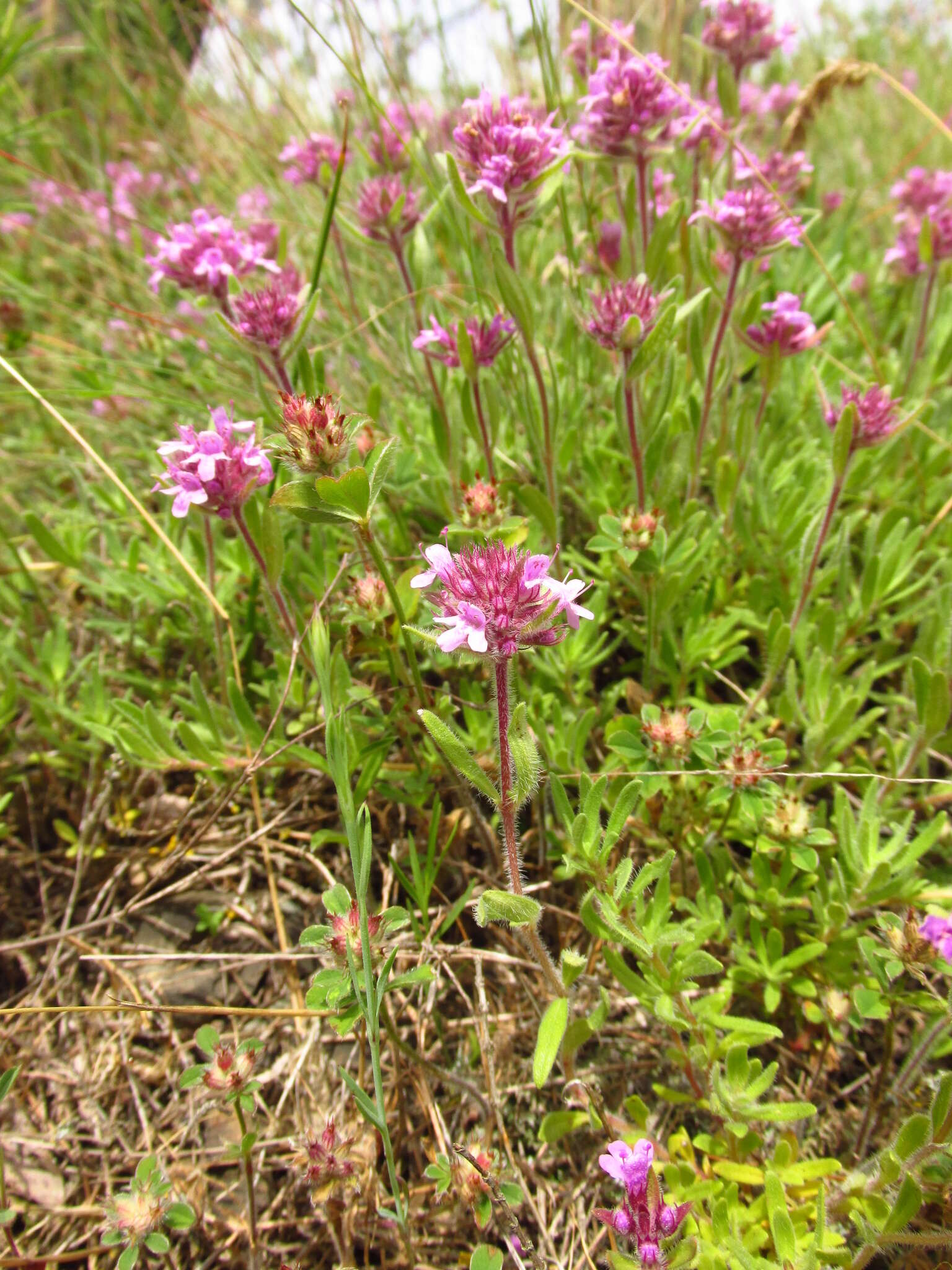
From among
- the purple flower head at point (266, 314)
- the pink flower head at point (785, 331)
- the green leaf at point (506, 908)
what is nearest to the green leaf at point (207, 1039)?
the green leaf at point (506, 908)

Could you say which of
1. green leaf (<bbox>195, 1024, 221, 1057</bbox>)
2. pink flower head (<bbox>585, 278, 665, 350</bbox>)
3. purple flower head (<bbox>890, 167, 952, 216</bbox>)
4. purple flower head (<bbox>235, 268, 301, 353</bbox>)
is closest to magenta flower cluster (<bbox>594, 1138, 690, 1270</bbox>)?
green leaf (<bbox>195, 1024, 221, 1057</bbox>)

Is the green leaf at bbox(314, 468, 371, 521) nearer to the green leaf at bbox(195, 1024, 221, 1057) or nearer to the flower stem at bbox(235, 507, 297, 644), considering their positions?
the flower stem at bbox(235, 507, 297, 644)

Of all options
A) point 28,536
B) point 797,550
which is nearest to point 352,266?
point 28,536

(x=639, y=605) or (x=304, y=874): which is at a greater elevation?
(x=639, y=605)

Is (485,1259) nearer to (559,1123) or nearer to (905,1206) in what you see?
(559,1123)

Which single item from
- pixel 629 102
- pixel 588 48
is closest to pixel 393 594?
pixel 629 102

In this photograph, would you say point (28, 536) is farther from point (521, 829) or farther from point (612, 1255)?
point (612, 1255)
